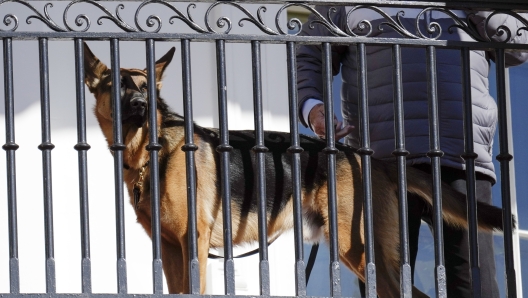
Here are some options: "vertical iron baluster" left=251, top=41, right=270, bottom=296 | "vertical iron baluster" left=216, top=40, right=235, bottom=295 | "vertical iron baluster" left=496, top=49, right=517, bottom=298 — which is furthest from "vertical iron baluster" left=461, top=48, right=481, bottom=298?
"vertical iron baluster" left=216, top=40, right=235, bottom=295

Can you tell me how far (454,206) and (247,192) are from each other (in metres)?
0.96

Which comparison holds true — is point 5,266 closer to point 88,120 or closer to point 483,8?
point 88,120

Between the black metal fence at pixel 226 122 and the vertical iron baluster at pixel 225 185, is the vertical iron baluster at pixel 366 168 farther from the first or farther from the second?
the vertical iron baluster at pixel 225 185

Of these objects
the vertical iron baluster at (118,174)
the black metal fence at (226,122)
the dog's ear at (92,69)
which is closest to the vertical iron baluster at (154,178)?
the black metal fence at (226,122)

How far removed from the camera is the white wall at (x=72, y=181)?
621cm

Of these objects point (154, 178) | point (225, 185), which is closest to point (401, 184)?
point (225, 185)

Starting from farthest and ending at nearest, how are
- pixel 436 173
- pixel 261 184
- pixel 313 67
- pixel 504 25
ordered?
pixel 313 67
pixel 504 25
pixel 436 173
pixel 261 184

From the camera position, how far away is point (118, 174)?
14.9 ft

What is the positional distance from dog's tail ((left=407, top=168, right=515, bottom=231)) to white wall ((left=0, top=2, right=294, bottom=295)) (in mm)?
1110

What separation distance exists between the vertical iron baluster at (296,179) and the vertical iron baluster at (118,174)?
24.6 inches

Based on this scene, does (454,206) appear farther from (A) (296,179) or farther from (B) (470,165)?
(A) (296,179)

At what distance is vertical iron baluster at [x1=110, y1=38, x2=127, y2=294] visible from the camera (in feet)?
14.8

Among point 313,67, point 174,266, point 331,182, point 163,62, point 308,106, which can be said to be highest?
point 163,62

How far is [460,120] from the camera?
5469mm
